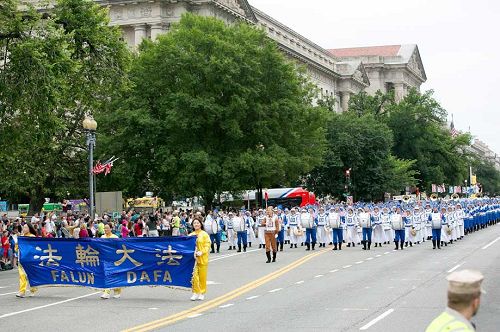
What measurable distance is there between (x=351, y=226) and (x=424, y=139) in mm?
70875

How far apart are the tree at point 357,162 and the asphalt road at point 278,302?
55871 mm

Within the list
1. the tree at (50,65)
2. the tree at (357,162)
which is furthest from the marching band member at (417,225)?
the tree at (357,162)

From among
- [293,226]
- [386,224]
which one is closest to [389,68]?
[386,224]

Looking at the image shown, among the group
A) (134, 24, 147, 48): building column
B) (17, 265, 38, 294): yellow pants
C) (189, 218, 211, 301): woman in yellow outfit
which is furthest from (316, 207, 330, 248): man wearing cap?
(134, 24, 147, 48): building column

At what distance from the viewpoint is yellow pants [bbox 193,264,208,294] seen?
18.0 metres

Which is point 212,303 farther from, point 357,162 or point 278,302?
point 357,162

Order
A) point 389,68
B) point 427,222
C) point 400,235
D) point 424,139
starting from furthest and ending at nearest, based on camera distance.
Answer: point 389,68 → point 424,139 → point 427,222 → point 400,235

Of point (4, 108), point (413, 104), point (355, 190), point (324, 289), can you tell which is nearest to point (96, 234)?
point (4, 108)

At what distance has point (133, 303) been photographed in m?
17.8

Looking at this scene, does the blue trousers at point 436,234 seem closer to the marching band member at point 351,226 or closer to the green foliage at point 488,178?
the marching band member at point 351,226

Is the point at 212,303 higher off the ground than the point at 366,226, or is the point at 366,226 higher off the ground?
the point at 366,226

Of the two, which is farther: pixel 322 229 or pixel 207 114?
pixel 207 114

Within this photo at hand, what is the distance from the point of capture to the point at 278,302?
56.7 ft

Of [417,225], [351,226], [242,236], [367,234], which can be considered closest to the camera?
[367,234]
